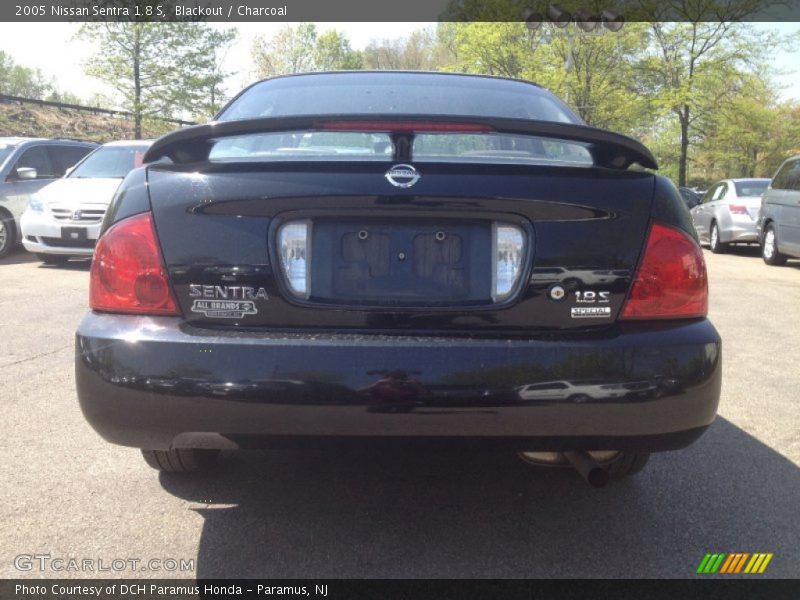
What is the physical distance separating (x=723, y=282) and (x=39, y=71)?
6020cm

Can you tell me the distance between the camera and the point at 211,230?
2.29 meters

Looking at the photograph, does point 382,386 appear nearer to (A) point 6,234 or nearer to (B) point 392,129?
(B) point 392,129

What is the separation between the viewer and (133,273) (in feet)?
7.72

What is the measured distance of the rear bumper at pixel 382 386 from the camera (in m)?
2.16

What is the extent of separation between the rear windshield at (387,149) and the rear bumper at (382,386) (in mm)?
584

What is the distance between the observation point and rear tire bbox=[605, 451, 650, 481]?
2884mm

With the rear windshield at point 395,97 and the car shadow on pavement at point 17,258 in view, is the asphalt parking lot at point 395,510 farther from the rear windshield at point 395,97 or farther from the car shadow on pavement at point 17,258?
the car shadow on pavement at point 17,258

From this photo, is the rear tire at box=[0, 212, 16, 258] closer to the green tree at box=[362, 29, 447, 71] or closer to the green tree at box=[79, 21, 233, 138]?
the green tree at box=[79, 21, 233, 138]

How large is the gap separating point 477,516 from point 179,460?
1170 mm

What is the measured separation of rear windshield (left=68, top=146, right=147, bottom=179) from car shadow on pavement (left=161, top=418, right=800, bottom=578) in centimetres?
872

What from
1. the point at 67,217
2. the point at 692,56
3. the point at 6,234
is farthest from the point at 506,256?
the point at 692,56

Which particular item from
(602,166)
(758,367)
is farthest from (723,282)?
(602,166)

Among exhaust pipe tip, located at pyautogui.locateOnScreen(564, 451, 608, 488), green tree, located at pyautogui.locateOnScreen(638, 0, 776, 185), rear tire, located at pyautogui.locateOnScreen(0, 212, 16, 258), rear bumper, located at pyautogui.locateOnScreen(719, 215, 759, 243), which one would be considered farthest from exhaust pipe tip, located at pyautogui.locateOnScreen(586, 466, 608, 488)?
green tree, located at pyautogui.locateOnScreen(638, 0, 776, 185)

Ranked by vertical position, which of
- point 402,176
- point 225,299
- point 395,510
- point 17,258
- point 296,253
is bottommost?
point 17,258
